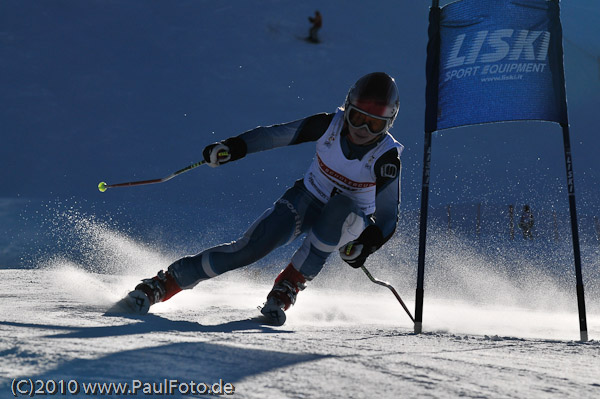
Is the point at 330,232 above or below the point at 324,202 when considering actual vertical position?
below

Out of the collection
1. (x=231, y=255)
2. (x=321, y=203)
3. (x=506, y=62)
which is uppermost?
(x=506, y=62)

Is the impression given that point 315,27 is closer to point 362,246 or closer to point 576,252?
point 576,252

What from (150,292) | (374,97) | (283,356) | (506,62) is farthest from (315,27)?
(283,356)

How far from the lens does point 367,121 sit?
4.07 m

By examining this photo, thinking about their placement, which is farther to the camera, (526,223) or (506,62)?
(526,223)

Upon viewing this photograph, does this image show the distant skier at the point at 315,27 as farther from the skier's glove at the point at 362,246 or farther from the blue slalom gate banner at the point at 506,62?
the skier's glove at the point at 362,246

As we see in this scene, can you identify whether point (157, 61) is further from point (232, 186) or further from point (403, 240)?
point (403, 240)

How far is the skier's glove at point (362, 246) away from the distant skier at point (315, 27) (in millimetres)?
27133

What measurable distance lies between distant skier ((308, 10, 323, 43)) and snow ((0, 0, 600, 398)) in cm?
60

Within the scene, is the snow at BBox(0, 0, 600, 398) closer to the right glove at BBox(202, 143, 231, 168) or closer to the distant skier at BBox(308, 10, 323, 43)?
the distant skier at BBox(308, 10, 323, 43)

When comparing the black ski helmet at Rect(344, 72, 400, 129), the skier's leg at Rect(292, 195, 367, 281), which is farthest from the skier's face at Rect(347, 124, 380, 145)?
the skier's leg at Rect(292, 195, 367, 281)

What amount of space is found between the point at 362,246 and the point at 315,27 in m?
27.4

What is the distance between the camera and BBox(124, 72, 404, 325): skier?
403 centimetres

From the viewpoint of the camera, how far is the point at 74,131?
2231 cm
